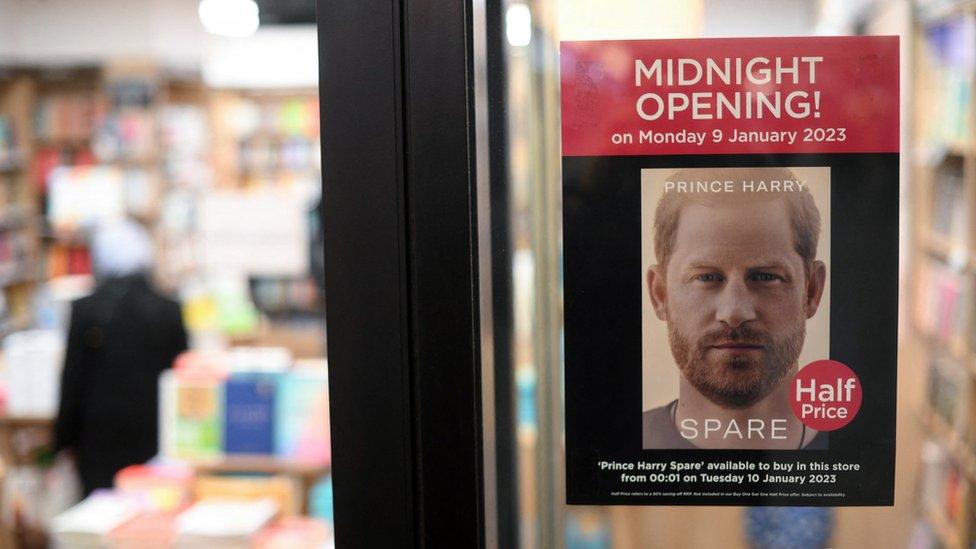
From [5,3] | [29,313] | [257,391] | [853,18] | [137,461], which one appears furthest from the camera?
[5,3]

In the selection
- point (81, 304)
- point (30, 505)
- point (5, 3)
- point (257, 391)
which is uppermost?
point (5, 3)

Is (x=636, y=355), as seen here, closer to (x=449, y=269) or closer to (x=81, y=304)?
(x=449, y=269)

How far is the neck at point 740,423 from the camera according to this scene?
2.87 ft

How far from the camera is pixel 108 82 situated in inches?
200

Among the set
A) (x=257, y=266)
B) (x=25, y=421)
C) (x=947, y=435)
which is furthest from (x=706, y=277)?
(x=257, y=266)

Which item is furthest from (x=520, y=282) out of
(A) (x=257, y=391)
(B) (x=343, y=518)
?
(A) (x=257, y=391)

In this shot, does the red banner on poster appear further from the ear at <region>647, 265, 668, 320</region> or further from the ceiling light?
the ceiling light

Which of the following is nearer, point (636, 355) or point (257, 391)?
point (636, 355)

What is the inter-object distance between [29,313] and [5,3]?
1851 millimetres

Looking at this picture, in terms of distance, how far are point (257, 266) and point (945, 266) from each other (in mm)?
3220

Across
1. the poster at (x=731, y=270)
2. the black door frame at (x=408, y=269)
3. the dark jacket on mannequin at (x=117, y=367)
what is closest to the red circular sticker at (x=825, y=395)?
the poster at (x=731, y=270)

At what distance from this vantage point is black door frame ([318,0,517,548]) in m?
0.87

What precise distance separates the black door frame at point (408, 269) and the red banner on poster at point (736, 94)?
0.10 m

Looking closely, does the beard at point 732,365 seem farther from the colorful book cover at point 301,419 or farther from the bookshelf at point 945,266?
the colorful book cover at point 301,419
